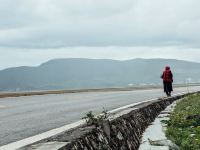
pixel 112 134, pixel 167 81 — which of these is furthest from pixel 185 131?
pixel 167 81

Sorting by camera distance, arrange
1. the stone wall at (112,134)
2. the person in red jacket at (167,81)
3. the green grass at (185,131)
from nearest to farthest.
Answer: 1. the stone wall at (112,134)
2. the green grass at (185,131)
3. the person in red jacket at (167,81)

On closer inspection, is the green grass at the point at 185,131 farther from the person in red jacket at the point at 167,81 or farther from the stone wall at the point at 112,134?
the person in red jacket at the point at 167,81

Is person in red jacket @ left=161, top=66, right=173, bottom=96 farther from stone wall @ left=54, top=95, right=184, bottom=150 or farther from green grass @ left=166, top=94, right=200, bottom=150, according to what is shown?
stone wall @ left=54, top=95, right=184, bottom=150

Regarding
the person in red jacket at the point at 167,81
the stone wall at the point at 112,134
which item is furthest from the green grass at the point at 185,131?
the person in red jacket at the point at 167,81

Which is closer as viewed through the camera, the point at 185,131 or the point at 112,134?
the point at 112,134

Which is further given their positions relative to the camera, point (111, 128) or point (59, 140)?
point (111, 128)

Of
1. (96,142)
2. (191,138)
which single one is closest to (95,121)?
(96,142)

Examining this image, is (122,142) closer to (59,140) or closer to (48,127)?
(59,140)

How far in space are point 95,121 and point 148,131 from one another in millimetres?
4342

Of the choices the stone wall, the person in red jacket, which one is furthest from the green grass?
the person in red jacket

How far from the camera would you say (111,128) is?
9.23 metres

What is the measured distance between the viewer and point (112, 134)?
9.11m

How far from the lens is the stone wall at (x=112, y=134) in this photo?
23.1ft

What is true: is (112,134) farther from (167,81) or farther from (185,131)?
(167,81)
